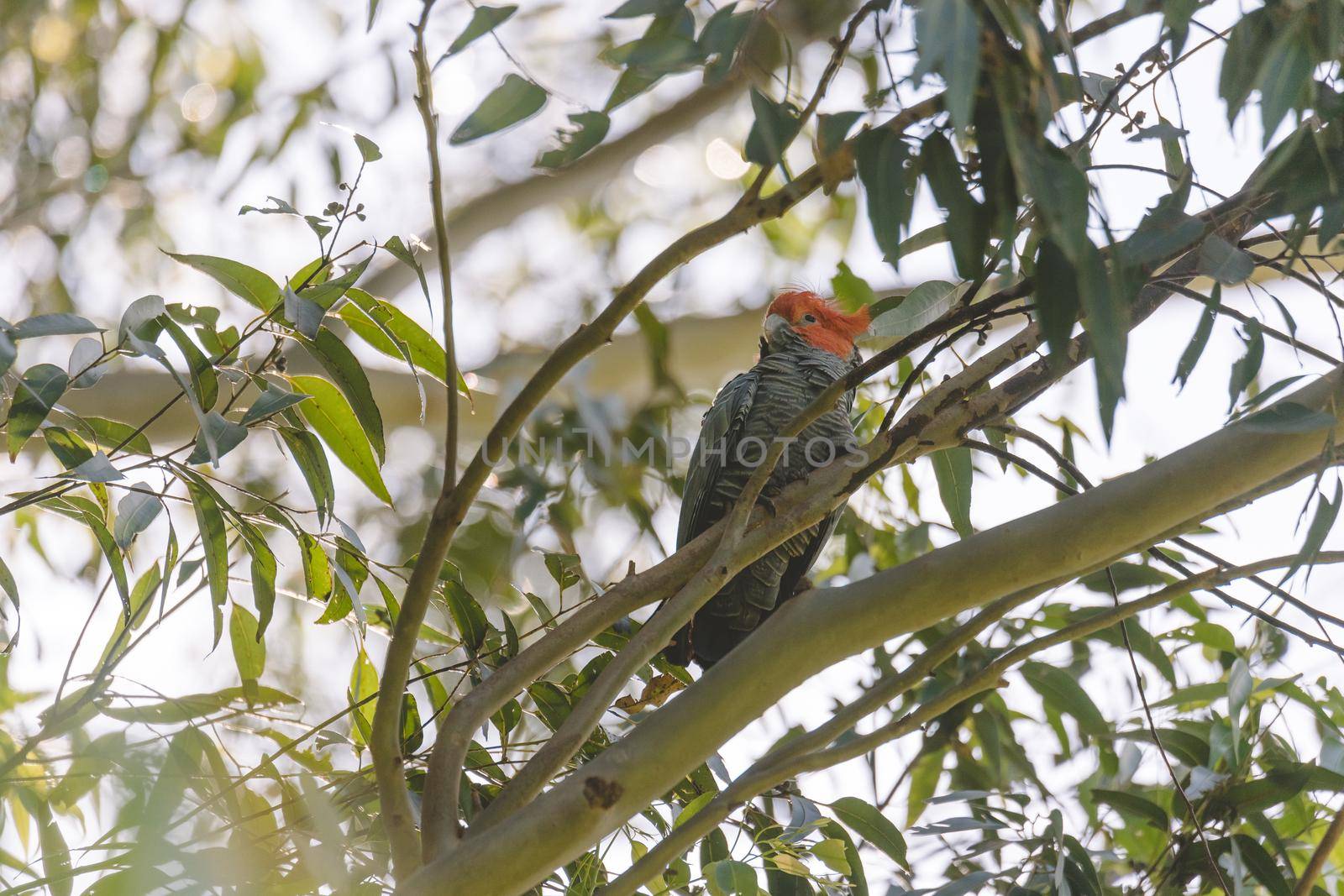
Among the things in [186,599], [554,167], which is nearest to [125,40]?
[186,599]

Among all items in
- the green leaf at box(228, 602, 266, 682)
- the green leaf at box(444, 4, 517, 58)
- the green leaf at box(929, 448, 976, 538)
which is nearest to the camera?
the green leaf at box(444, 4, 517, 58)

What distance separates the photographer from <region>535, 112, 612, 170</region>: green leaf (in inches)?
36.1

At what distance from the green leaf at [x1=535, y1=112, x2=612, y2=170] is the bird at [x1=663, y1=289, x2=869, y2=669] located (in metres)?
1.15

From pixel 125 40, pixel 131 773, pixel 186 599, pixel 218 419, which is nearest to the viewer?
pixel 218 419

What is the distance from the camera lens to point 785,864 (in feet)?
4.47

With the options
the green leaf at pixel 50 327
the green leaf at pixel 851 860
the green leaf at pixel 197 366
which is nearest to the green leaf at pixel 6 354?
the green leaf at pixel 50 327

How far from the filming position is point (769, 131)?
90 centimetres

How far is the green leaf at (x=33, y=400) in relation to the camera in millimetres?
1092

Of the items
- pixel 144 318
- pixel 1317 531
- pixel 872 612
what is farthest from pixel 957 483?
pixel 144 318

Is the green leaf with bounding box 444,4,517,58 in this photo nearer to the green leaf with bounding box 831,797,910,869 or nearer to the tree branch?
the tree branch

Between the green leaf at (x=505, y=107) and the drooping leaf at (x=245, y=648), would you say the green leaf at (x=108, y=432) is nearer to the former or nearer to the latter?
the drooping leaf at (x=245, y=648)

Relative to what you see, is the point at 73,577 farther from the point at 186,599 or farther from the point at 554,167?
the point at 554,167

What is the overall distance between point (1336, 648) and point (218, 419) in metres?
1.26

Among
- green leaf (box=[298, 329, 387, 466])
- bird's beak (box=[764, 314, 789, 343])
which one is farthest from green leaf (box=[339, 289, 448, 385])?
bird's beak (box=[764, 314, 789, 343])
